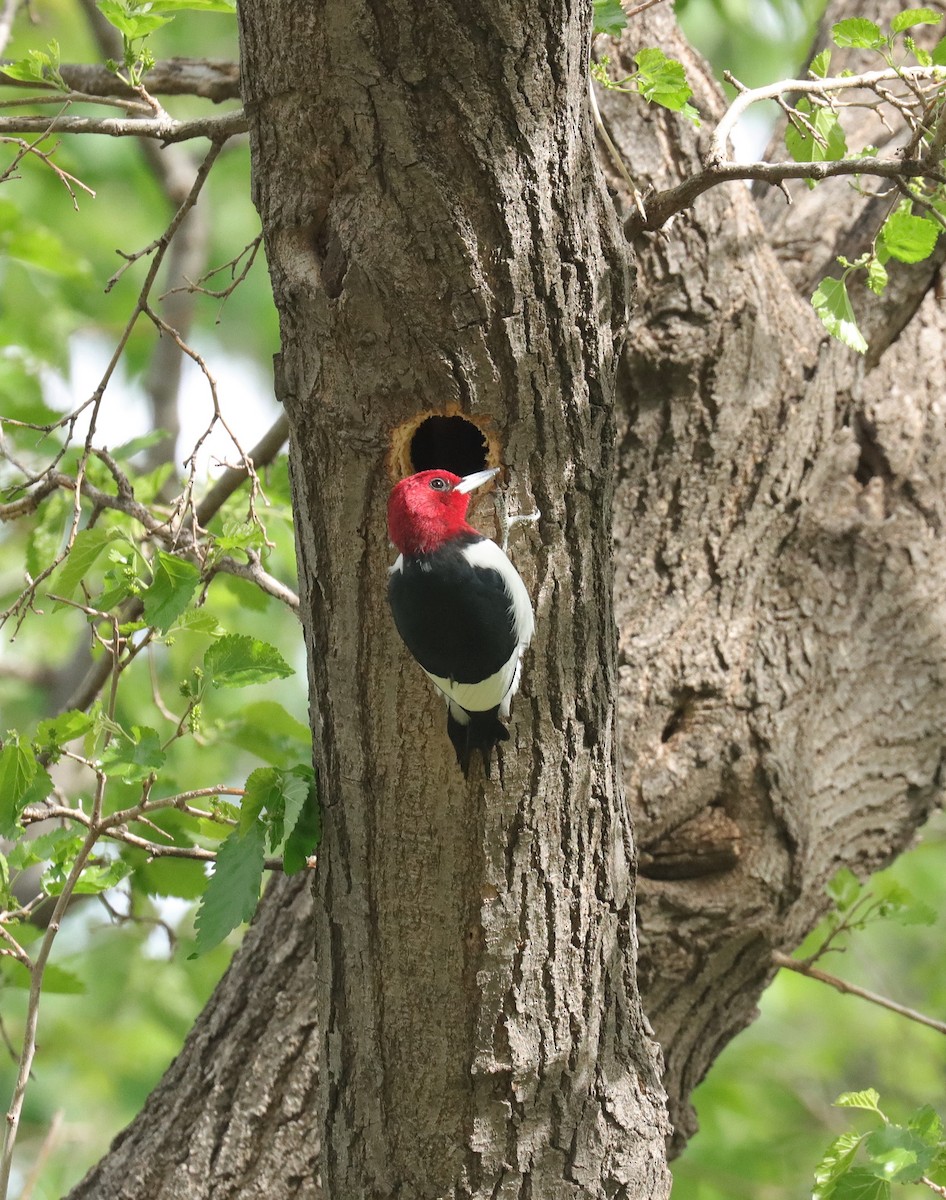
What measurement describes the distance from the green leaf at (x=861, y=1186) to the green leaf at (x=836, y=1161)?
0.07 m

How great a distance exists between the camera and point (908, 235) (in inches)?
94.2

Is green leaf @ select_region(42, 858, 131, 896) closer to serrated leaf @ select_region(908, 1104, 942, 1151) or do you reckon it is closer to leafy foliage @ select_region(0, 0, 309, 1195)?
leafy foliage @ select_region(0, 0, 309, 1195)

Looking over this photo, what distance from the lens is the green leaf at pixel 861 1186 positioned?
89.4 inches

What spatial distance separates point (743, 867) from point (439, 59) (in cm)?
192

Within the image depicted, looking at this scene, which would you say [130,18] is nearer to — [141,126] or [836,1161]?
[141,126]

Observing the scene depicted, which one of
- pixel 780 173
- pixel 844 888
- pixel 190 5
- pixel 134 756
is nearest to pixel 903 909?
pixel 844 888

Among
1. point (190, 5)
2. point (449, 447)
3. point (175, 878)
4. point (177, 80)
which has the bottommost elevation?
point (175, 878)

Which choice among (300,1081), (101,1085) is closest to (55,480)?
(300,1081)

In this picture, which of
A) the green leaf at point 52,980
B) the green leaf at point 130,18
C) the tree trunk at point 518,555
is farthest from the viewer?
the green leaf at point 52,980

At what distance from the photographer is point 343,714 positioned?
A: 2.18 m

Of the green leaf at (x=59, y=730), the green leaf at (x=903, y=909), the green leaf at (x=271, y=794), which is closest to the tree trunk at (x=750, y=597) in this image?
the green leaf at (x=903, y=909)

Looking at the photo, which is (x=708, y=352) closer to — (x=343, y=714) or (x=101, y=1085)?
(x=343, y=714)

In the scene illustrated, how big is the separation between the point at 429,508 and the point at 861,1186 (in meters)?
1.56

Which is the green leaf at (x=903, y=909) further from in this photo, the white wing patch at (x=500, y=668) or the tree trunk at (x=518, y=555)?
the white wing patch at (x=500, y=668)
